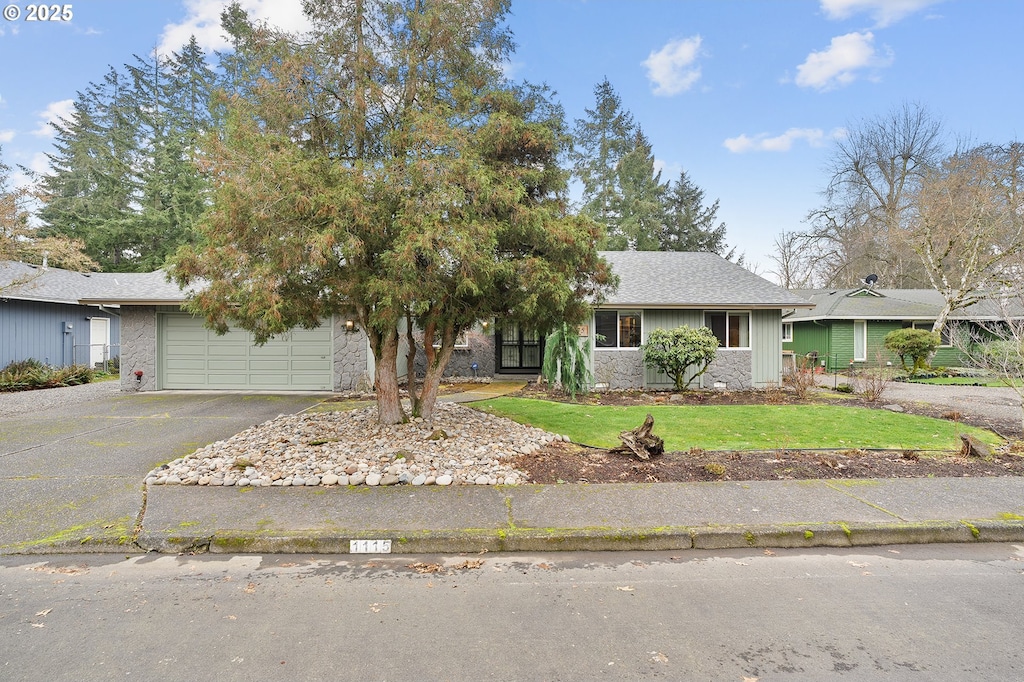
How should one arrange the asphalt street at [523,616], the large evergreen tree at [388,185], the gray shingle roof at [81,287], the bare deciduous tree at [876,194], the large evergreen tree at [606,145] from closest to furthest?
the asphalt street at [523,616] → the large evergreen tree at [388,185] → the gray shingle roof at [81,287] → the bare deciduous tree at [876,194] → the large evergreen tree at [606,145]

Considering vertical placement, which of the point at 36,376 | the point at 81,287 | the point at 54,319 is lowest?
the point at 36,376

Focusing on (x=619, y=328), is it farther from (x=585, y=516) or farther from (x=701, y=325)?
(x=585, y=516)

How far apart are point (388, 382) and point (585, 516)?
393cm

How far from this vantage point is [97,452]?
6.69m

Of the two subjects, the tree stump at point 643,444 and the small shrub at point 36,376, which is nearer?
the tree stump at point 643,444

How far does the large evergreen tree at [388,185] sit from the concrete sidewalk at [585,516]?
2.02 meters

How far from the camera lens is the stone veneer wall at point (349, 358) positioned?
504 inches

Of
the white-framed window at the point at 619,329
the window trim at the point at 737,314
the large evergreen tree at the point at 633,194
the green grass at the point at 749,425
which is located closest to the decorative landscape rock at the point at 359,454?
the green grass at the point at 749,425

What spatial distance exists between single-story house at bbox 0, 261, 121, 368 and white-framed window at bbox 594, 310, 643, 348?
13831 millimetres

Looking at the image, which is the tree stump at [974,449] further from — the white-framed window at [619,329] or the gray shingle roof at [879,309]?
the gray shingle roof at [879,309]

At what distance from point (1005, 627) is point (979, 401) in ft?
40.8

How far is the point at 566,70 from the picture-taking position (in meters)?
11.9

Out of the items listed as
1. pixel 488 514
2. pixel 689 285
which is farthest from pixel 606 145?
pixel 488 514

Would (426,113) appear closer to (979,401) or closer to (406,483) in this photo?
(406,483)
